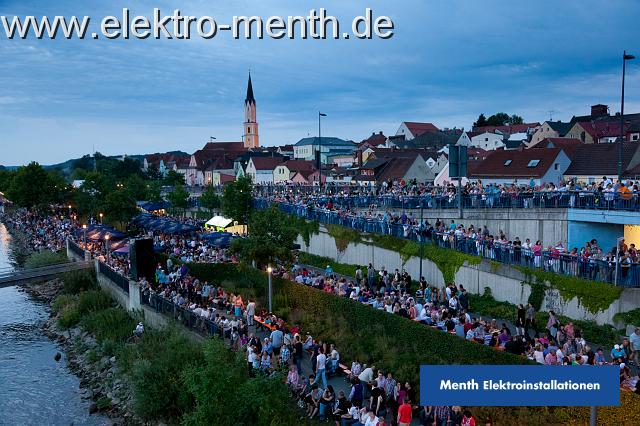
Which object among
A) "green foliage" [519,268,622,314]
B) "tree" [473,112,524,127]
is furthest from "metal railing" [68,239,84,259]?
"tree" [473,112,524,127]

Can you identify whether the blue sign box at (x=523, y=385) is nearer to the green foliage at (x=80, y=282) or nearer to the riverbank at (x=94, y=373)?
the riverbank at (x=94, y=373)

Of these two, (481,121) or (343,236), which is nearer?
(343,236)

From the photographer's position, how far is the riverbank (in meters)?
22.2

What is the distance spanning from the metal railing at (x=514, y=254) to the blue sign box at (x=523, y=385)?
12.9 m

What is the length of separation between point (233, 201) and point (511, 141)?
6371 centimetres

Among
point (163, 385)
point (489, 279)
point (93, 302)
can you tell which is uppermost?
point (489, 279)

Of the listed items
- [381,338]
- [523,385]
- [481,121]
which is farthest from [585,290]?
[481,121]

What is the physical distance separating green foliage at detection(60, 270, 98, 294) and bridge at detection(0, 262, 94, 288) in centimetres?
47

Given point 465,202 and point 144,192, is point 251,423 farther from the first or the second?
point 144,192

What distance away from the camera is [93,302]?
33812mm

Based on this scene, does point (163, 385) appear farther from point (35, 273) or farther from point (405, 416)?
point (35, 273)

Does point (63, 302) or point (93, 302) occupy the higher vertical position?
point (93, 302)

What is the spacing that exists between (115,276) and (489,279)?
21.5 meters

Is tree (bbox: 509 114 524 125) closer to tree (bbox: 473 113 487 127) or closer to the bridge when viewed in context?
tree (bbox: 473 113 487 127)
